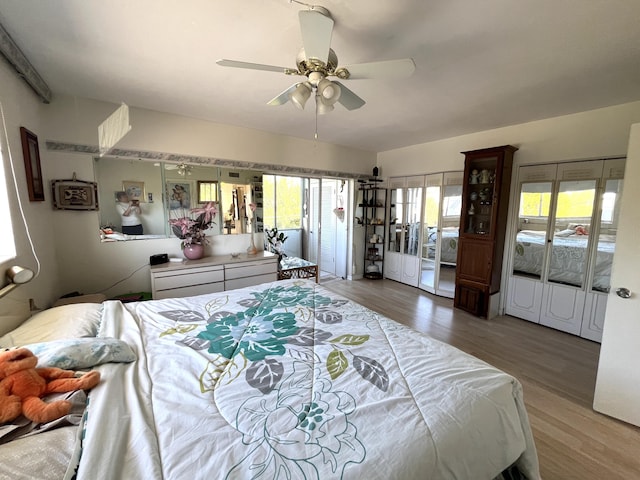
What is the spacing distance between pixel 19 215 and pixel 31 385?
165 cm

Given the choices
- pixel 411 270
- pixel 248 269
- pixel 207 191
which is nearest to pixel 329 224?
pixel 411 270

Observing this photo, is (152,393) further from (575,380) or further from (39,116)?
(575,380)

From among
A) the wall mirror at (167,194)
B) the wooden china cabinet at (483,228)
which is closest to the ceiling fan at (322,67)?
the wall mirror at (167,194)

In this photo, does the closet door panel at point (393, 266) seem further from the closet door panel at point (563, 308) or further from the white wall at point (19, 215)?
the white wall at point (19, 215)

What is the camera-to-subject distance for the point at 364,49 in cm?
181

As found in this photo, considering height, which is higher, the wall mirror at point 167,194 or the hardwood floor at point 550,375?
the wall mirror at point 167,194

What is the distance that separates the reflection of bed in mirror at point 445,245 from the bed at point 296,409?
3104 mm

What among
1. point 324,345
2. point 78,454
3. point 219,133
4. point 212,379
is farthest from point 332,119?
point 78,454

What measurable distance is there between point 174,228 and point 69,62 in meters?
1.79

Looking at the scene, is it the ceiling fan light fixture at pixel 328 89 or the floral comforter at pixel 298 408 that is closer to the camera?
the floral comforter at pixel 298 408

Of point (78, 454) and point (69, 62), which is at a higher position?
point (69, 62)

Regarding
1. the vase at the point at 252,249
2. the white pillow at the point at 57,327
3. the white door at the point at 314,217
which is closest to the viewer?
the white pillow at the point at 57,327

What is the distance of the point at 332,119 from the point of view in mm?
3250

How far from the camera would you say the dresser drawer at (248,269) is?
3.41 metres
